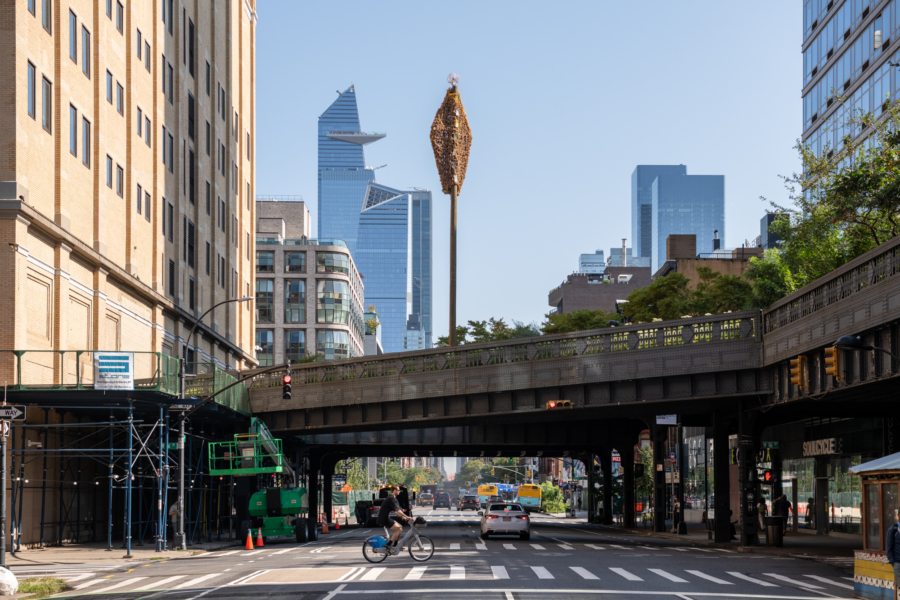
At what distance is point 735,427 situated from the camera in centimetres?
4544

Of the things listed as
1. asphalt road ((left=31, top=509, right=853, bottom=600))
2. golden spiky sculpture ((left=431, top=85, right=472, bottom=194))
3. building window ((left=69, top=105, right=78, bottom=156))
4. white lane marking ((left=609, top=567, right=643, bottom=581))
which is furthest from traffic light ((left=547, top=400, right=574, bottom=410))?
building window ((left=69, top=105, right=78, bottom=156))

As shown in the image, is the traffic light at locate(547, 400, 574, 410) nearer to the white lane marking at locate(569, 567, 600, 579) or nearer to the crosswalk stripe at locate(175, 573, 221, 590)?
the white lane marking at locate(569, 567, 600, 579)

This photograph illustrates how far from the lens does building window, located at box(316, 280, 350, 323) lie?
130 meters

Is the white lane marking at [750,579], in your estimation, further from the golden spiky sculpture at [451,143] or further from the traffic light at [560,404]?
the golden spiky sculpture at [451,143]

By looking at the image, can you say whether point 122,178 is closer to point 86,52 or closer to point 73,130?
point 86,52

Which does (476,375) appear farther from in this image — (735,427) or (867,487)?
(867,487)

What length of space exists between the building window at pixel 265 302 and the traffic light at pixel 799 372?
3975 inches

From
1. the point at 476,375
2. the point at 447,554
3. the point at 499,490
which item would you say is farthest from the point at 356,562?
the point at 499,490

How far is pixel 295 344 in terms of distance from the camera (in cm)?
12912

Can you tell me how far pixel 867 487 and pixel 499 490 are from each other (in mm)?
99265

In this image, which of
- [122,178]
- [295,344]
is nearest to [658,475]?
[122,178]

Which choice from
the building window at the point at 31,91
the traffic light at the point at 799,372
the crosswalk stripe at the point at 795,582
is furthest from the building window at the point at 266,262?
the crosswalk stripe at the point at 795,582

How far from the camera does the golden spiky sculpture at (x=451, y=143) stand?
5912cm

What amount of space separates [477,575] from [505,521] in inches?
771
